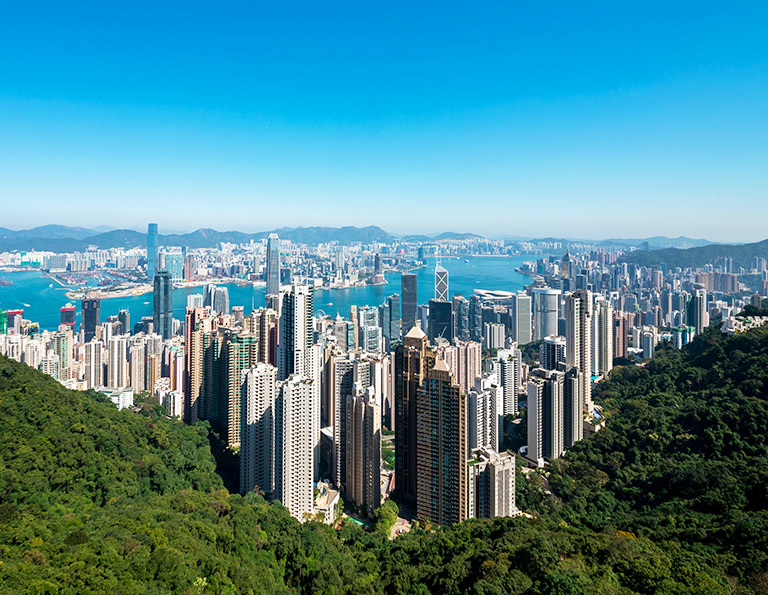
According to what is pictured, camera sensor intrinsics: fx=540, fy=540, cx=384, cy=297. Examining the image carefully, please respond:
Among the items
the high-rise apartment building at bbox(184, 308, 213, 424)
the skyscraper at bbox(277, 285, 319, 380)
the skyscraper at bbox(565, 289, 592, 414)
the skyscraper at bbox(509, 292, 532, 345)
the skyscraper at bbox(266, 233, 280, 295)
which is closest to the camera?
the skyscraper at bbox(277, 285, 319, 380)

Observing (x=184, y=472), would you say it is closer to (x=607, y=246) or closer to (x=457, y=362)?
(x=457, y=362)

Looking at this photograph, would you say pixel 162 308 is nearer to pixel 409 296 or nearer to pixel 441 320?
pixel 409 296

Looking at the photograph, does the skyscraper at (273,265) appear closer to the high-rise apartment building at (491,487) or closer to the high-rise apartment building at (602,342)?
the high-rise apartment building at (602,342)

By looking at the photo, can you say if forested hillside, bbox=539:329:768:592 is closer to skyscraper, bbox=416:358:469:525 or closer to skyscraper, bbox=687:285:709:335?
skyscraper, bbox=416:358:469:525

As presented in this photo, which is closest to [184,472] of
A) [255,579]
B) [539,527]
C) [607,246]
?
[255,579]

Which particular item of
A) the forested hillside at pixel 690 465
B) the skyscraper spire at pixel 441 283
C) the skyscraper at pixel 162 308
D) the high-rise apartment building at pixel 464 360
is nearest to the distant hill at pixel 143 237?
the skyscraper at pixel 162 308

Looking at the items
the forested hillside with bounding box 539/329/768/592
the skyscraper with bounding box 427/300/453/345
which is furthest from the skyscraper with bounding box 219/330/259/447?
the skyscraper with bounding box 427/300/453/345
